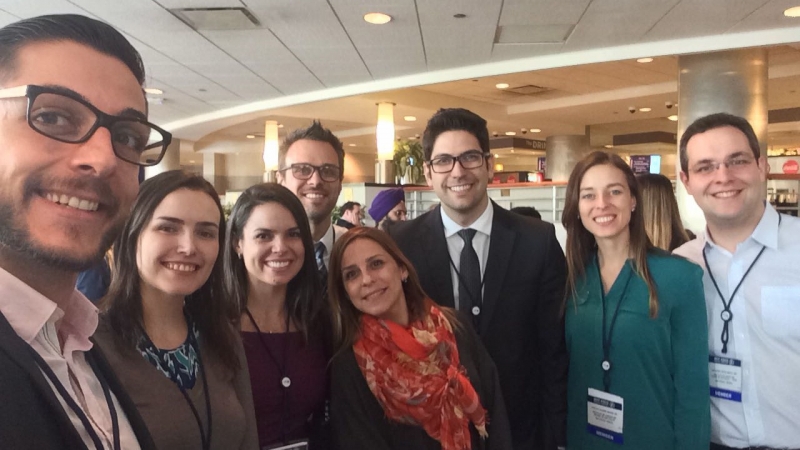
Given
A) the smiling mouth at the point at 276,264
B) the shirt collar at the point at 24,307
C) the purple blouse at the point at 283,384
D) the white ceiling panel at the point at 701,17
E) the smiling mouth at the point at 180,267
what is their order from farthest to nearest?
1. the white ceiling panel at the point at 701,17
2. the smiling mouth at the point at 276,264
3. the purple blouse at the point at 283,384
4. the smiling mouth at the point at 180,267
5. the shirt collar at the point at 24,307

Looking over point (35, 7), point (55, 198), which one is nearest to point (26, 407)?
point (55, 198)

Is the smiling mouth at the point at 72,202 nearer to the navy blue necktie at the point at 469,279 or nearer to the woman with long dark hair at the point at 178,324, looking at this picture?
the woman with long dark hair at the point at 178,324

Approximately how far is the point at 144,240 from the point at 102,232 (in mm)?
641

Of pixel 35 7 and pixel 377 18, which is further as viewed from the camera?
pixel 377 18

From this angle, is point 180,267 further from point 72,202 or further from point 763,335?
point 763,335

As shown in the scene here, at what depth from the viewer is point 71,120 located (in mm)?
754

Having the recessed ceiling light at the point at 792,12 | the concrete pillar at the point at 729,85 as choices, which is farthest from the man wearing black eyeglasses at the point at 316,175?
the concrete pillar at the point at 729,85

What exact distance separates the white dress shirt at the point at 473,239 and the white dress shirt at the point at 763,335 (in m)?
0.81

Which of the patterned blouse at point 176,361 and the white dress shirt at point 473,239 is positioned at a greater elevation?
the white dress shirt at point 473,239

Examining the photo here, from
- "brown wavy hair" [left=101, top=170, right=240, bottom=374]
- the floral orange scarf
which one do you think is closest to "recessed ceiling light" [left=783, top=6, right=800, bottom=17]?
the floral orange scarf

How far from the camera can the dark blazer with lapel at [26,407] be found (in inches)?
23.9

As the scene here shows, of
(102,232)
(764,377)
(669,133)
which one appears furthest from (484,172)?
(669,133)

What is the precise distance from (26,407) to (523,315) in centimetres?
166

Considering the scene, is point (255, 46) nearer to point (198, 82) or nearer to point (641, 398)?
point (198, 82)
